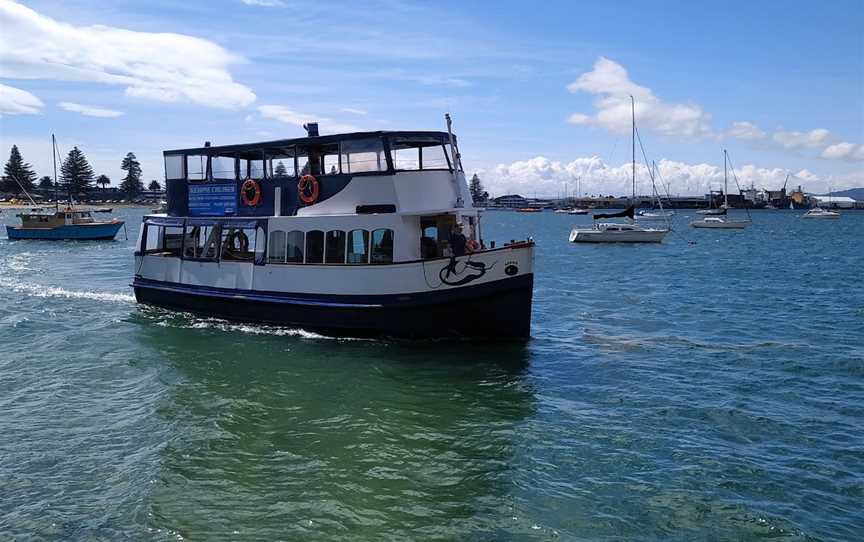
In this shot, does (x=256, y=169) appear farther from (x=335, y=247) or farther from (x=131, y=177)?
(x=131, y=177)

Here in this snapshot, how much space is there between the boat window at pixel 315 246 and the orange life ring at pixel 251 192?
276cm

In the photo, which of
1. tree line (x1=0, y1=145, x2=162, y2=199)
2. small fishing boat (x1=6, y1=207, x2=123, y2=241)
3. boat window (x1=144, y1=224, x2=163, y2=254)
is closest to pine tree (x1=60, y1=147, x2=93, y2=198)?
tree line (x1=0, y1=145, x2=162, y2=199)

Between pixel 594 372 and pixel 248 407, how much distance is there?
26.0ft

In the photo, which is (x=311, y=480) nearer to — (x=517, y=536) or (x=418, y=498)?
(x=418, y=498)

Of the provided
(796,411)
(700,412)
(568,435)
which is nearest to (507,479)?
(568,435)

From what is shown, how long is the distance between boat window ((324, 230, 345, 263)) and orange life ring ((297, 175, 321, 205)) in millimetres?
1353

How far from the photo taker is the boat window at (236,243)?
2178 cm

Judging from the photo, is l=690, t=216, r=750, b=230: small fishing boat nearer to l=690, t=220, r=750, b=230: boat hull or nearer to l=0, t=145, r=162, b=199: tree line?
l=690, t=220, r=750, b=230: boat hull

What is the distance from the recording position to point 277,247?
2039 centimetres

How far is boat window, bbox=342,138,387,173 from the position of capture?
1877 centimetres

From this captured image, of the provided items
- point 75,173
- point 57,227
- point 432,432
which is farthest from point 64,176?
point 432,432

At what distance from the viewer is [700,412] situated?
13.7m

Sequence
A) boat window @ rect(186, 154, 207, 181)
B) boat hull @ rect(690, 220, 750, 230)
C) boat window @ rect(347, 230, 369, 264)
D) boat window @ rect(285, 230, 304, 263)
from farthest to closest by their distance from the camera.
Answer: boat hull @ rect(690, 220, 750, 230) → boat window @ rect(186, 154, 207, 181) → boat window @ rect(285, 230, 304, 263) → boat window @ rect(347, 230, 369, 264)

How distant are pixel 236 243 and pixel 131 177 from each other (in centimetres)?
18516
